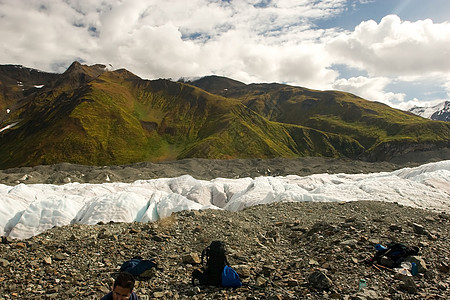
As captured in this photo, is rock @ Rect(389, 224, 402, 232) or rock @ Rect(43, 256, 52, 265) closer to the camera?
rock @ Rect(43, 256, 52, 265)

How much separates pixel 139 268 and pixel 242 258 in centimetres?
361

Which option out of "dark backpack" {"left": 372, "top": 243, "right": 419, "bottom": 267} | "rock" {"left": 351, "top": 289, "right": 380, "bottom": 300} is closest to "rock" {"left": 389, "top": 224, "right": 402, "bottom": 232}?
"dark backpack" {"left": 372, "top": 243, "right": 419, "bottom": 267}

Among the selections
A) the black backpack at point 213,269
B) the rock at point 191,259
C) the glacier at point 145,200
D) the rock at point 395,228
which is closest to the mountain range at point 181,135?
the glacier at point 145,200

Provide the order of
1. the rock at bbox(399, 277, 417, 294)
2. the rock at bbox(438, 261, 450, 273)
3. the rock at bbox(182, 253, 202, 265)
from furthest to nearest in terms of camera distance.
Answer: the rock at bbox(182, 253, 202, 265) < the rock at bbox(438, 261, 450, 273) < the rock at bbox(399, 277, 417, 294)

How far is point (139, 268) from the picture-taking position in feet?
28.3

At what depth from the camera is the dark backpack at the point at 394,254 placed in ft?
29.8

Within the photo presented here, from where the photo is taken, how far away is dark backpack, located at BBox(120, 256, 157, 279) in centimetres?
852

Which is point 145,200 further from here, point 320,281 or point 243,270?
point 320,281

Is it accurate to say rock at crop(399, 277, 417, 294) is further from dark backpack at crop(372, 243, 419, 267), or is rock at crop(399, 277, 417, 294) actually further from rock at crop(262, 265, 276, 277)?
rock at crop(262, 265, 276, 277)

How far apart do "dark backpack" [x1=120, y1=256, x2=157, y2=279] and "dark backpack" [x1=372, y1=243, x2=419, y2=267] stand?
7.29 meters

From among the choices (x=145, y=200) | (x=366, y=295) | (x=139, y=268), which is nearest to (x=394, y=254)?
(x=366, y=295)

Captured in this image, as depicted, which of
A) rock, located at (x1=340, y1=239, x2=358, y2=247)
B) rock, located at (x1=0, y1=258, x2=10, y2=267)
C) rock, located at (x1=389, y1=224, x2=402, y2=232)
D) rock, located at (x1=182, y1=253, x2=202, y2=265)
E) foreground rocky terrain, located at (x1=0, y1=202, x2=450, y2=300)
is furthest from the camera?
rock, located at (x1=389, y1=224, x2=402, y2=232)

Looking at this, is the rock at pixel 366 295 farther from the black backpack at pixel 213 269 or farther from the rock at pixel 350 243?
the black backpack at pixel 213 269

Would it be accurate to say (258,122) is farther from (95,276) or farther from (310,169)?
(95,276)
